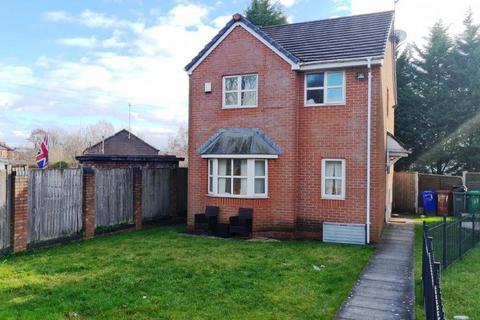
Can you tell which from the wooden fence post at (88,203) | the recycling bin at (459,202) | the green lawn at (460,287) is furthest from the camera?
the recycling bin at (459,202)

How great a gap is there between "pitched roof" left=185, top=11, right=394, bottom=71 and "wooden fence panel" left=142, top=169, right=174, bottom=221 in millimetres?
4521

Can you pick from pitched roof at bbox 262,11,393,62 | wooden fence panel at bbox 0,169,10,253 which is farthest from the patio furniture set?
wooden fence panel at bbox 0,169,10,253

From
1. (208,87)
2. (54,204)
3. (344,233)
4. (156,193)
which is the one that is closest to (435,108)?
(344,233)

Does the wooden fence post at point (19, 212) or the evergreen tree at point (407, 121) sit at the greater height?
the evergreen tree at point (407, 121)

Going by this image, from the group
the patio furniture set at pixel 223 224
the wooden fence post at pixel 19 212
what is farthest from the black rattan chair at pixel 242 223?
the wooden fence post at pixel 19 212

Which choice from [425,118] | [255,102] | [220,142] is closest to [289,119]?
[255,102]

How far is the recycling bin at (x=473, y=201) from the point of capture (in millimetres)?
18156

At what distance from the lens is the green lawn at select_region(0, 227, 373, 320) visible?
21.4 feet

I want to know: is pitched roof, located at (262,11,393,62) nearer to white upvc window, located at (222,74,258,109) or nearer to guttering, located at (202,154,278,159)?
white upvc window, located at (222,74,258,109)

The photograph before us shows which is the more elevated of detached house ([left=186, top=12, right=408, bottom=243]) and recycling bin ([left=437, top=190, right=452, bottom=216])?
detached house ([left=186, top=12, right=408, bottom=243])

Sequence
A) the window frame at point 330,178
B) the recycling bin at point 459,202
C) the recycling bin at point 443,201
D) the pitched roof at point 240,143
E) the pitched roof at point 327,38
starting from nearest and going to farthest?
the window frame at point 330,178 → the pitched roof at point 327,38 → the pitched roof at point 240,143 → the recycling bin at point 459,202 → the recycling bin at point 443,201

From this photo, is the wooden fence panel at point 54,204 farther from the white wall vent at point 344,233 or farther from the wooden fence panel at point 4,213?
the white wall vent at point 344,233

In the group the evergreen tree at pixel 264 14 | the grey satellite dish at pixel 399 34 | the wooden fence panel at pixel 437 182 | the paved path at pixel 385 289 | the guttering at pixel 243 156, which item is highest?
the evergreen tree at pixel 264 14

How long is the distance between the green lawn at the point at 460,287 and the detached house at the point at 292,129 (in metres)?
3.34
